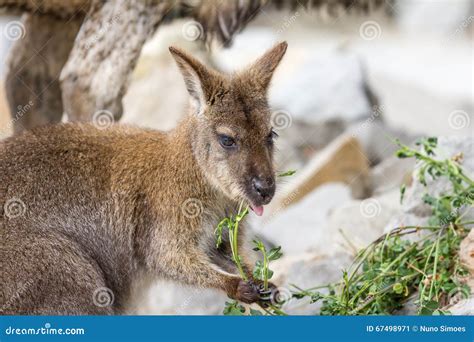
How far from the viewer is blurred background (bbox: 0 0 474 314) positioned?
8.42 m

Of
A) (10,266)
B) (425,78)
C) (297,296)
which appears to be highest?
(425,78)

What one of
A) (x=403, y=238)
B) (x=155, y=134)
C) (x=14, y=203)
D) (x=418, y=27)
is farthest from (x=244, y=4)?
(x=418, y=27)

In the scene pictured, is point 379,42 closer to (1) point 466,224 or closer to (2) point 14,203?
(1) point 466,224

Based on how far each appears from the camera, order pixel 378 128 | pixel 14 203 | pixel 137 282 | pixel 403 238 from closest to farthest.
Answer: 1. pixel 14 203
2. pixel 137 282
3. pixel 403 238
4. pixel 378 128

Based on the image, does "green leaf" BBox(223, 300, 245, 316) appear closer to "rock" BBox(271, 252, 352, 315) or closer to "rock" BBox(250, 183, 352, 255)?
"rock" BBox(271, 252, 352, 315)

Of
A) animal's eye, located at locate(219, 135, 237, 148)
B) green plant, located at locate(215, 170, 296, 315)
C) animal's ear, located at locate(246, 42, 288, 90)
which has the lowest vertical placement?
green plant, located at locate(215, 170, 296, 315)

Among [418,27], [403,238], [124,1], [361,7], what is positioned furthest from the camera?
[418,27]

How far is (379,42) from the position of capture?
15.1m

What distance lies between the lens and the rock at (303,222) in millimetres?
9594

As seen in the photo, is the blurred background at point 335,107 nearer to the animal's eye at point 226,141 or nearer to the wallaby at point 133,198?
the wallaby at point 133,198

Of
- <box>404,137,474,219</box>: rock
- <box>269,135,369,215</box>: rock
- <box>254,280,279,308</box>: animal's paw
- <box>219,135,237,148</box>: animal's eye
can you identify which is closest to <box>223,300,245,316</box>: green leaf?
<box>254,280,279,308</box>: animal's paw

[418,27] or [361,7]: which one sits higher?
[418,27]

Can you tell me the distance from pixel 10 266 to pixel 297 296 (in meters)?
2.07

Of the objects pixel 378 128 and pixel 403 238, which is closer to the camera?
pixel 403 238
